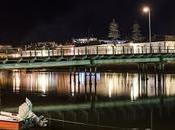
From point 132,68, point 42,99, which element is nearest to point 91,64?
point 42,99

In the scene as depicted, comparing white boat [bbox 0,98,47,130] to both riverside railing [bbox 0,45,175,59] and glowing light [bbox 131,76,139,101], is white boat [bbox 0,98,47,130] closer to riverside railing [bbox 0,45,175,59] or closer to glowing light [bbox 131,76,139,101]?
glowing light [bbox 131,76,139,101]

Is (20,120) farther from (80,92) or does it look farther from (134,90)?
(134,90)

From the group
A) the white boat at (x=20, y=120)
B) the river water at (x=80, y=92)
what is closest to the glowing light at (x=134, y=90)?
the river water at (x=80, y=92)

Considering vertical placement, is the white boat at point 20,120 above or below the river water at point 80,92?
below

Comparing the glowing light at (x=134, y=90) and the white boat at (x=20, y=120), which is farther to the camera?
the glowing light at (x=134, y=90)

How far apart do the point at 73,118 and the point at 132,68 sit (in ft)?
182

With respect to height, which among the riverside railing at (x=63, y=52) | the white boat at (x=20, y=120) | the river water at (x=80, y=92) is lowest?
the white boat at (x=20, y=120)

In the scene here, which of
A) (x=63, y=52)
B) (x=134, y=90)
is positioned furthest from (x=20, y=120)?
(x=63, y=52)

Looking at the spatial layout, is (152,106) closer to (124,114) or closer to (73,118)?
(124,114)

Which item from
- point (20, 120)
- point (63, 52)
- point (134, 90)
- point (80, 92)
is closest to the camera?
point (20, 120)

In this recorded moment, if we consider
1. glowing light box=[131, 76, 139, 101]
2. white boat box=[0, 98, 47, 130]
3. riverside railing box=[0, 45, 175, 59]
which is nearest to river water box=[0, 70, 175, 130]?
glowing light box=[131, 76, 139, 101]

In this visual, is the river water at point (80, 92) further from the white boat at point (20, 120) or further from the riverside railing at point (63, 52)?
the white boat at point (20, 120)

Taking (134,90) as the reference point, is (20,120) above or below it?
below

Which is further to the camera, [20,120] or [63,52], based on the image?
[63,52]
